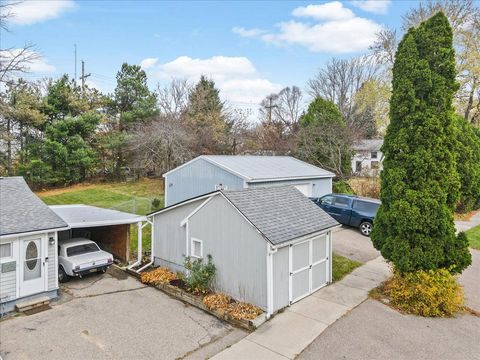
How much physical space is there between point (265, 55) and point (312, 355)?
2120cm

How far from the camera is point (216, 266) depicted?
33.1ft

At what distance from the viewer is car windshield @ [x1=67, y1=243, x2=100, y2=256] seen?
1197 centimetres

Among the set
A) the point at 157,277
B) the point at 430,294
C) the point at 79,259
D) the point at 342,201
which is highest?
the point at 342,201

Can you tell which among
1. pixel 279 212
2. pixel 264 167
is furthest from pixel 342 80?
pixel 279 212

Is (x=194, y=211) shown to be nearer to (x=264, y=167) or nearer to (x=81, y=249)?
(x=81, y=249)

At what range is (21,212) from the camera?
1016cm

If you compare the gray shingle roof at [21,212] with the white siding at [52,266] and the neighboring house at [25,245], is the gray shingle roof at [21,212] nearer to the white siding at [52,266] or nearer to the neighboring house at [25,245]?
the neighboring house at [25,245]

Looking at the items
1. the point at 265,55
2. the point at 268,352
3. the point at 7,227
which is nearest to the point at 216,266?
the point at 268,352

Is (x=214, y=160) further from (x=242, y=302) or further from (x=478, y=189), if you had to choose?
(x=478, y=189)

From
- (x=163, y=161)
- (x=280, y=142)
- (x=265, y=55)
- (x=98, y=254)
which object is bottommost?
(x=98, y=254)

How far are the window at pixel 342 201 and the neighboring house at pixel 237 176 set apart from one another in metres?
2.81

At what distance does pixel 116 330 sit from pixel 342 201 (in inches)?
481

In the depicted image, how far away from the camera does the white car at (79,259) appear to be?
11422mm

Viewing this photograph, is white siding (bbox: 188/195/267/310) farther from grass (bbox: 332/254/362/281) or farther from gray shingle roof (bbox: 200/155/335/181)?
gray shingle roof (bbox: 200/155/335/181)
